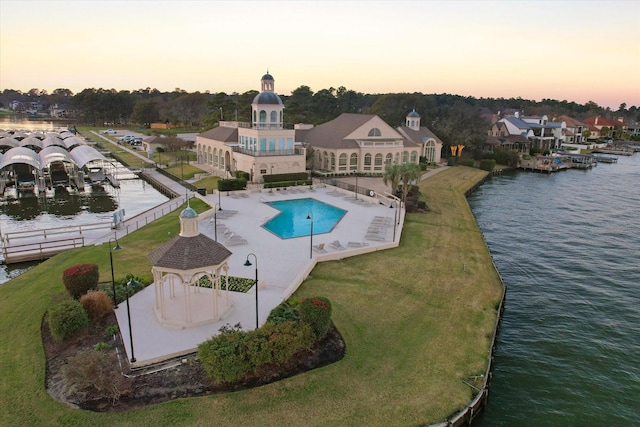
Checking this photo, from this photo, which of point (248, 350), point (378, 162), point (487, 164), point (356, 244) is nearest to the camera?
point (248, 350)

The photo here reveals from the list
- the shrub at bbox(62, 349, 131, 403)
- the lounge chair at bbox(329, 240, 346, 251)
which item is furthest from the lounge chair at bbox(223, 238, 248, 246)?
the shrub at bbox(62, 349, 131, 403)

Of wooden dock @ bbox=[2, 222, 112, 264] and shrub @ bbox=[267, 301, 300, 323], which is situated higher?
shrub @ bbox=[267, 301, 300, 323]

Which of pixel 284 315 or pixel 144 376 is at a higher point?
pixel 284 315

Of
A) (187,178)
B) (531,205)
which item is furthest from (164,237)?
(531,205)

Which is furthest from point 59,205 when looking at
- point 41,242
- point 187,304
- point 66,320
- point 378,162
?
point 378,162

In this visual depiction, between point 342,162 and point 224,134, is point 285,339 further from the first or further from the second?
point 224,134

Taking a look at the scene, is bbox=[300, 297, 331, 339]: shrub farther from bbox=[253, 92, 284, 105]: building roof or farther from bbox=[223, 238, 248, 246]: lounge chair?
bbox=[253, 92, 284, 105]: building roof

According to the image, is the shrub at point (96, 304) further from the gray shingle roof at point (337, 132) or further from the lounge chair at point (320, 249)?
the gray shingle roof at point (337, 132)

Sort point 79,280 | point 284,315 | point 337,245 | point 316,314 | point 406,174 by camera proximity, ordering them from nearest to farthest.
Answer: point 316,314, point 284,315, point 79,280, point 337,245, point 406,174
